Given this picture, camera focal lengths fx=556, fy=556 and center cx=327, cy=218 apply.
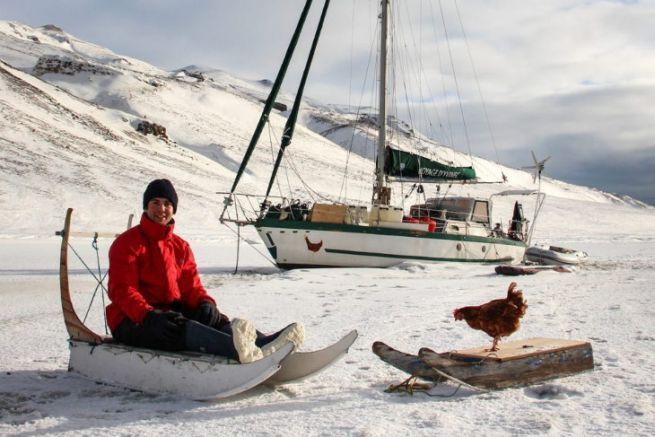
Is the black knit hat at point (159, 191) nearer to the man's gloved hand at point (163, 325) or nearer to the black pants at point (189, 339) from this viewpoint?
the man's gloved hand at point (163, 325)

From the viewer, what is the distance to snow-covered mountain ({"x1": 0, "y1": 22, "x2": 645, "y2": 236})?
29.6 metres

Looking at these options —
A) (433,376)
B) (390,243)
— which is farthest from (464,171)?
(433,376)

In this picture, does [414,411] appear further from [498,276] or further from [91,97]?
[91,97]

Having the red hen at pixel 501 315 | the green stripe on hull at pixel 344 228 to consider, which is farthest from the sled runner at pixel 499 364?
the green stripe on hull at pixel 344 228

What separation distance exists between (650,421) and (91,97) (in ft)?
231

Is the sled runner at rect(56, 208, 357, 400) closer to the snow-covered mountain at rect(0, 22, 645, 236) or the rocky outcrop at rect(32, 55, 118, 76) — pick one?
the snow-covered mountain at rect(0, 22, 645, 236)

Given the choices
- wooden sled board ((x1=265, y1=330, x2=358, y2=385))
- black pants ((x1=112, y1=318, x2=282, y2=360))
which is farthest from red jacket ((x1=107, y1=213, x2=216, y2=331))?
wooden sled board ((x1=265, y1=330, x2=358, y2=385))

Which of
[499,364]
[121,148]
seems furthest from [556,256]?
[121,148]

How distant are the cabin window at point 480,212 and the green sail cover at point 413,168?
4.22 feet

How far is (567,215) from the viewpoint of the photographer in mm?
54500

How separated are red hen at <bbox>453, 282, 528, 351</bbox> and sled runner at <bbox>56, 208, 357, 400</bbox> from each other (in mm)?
1110

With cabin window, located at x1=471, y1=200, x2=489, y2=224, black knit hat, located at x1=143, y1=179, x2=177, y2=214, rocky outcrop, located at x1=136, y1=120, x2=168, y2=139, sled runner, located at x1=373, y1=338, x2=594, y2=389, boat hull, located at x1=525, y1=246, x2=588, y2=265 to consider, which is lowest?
sled runner, located at x1=373, y1=338, x2=594, y2=389

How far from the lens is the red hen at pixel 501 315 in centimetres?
471

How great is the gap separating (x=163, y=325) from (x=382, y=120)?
51.1ft
